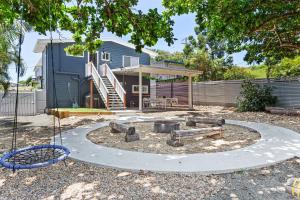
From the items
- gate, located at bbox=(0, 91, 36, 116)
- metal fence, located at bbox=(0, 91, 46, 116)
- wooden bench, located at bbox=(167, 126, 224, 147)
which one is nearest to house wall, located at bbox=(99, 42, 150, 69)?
metal fence, located at bbox=(0, 91, 46, 116)

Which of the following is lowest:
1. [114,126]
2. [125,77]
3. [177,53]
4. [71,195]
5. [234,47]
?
[71,195]

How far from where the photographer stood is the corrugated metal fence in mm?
12781

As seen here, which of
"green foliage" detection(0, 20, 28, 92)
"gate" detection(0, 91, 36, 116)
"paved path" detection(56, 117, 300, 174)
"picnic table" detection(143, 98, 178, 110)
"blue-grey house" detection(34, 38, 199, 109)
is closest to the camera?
"paved path" detection(56, 117, 300, 174)

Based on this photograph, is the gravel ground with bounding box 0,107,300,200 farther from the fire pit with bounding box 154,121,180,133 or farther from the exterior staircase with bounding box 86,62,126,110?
the exterior staircase with bounding box 86,62,126,110

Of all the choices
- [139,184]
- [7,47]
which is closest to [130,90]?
[7,47]

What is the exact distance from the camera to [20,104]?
1461 cm

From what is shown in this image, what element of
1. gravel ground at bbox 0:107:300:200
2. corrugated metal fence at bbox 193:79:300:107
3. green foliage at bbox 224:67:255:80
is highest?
green foliage at bbox 224:67:255:80

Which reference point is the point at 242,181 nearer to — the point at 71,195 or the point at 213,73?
the point at 71,195

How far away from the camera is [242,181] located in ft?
11.3

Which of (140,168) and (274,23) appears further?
(274,23)

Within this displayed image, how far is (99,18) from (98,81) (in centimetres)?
832

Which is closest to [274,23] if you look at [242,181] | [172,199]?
[242,181]

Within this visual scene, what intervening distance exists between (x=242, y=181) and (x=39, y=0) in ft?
21.0

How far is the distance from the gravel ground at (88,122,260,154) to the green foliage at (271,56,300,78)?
10.9 metres
